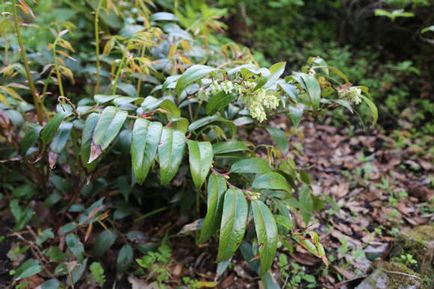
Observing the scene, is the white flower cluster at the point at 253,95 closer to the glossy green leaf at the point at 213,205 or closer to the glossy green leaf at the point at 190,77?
the glossy green leaf at the point at 190,77

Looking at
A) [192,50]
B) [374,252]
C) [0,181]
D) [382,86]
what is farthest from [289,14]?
[0,181]

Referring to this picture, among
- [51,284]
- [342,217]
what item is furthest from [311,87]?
[51,284]

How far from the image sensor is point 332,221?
80.7 inches

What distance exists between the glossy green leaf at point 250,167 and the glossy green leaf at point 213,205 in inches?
5.3

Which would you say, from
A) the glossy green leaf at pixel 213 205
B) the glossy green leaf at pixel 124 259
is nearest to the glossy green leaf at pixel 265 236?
the glossy green leaf at pixel 213 205

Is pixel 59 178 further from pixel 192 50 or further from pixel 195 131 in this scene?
pixel 192 50

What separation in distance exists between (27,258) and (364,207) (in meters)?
1.65

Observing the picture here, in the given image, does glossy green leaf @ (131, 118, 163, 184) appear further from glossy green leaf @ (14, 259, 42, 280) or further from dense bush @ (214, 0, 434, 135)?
dense bush @ (214, 0, 434, 135)

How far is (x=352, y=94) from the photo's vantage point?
4.99ft

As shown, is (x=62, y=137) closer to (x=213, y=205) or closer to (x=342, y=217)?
(x=213, y=205)

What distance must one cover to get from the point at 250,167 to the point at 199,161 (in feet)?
0.85

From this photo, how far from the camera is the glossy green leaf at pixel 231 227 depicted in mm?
1300

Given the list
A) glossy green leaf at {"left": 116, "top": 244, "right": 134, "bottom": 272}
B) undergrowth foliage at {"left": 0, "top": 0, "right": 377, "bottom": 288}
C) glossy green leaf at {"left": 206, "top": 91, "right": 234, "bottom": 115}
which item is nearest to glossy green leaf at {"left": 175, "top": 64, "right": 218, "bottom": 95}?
undergrowth foliage at {"left": 0, "top": 0, "right": 377, "bottom": 288}

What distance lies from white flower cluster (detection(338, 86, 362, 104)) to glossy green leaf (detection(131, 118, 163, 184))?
71cm
